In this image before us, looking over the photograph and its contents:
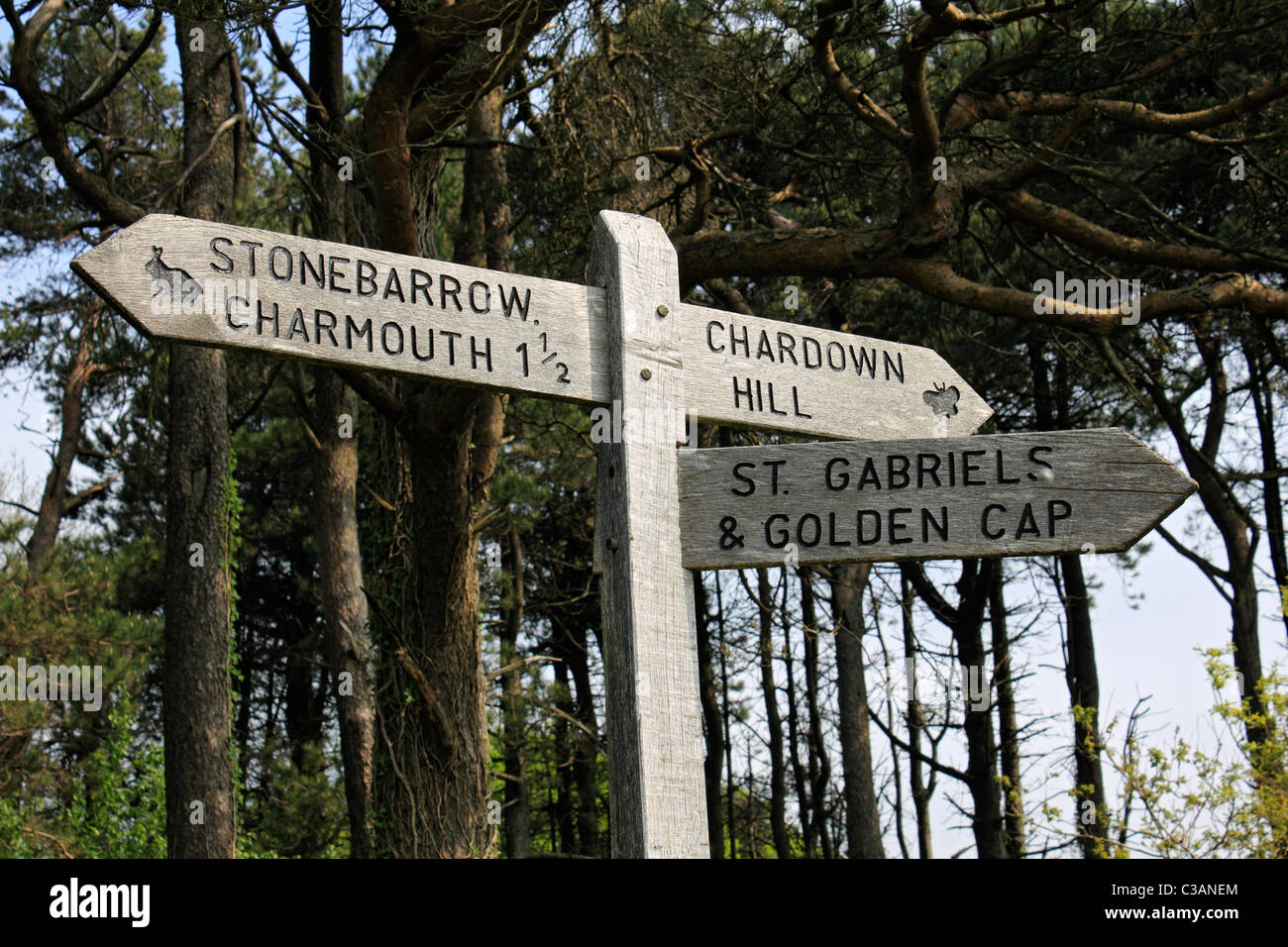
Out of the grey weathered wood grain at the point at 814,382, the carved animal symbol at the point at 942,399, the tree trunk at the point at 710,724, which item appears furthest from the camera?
the tree trunk at the point at 710,724

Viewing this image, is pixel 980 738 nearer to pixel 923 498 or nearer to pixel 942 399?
pixel 942 399

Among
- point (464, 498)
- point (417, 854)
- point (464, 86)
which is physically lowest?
point (417, 854)

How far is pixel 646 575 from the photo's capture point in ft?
8.71

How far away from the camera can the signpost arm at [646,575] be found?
2.56 metres

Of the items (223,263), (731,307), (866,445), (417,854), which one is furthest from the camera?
(731,307)

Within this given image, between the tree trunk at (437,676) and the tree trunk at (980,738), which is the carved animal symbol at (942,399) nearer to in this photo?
the tree trunk at (437,676)

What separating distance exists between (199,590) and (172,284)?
24.7 feet

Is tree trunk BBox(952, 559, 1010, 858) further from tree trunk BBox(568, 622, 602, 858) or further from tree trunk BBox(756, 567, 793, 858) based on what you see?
tree trunk BBox(568, 622, 602, 858)

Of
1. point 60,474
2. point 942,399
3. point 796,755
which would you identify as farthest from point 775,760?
point 942,399

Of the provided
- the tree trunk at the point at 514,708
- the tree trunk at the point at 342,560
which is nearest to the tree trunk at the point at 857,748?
the tree trunk at the point at 514,708

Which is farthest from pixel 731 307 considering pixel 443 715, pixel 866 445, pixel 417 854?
pixel 866 445

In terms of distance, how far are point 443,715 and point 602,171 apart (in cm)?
350

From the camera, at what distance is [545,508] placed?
18969 mm
